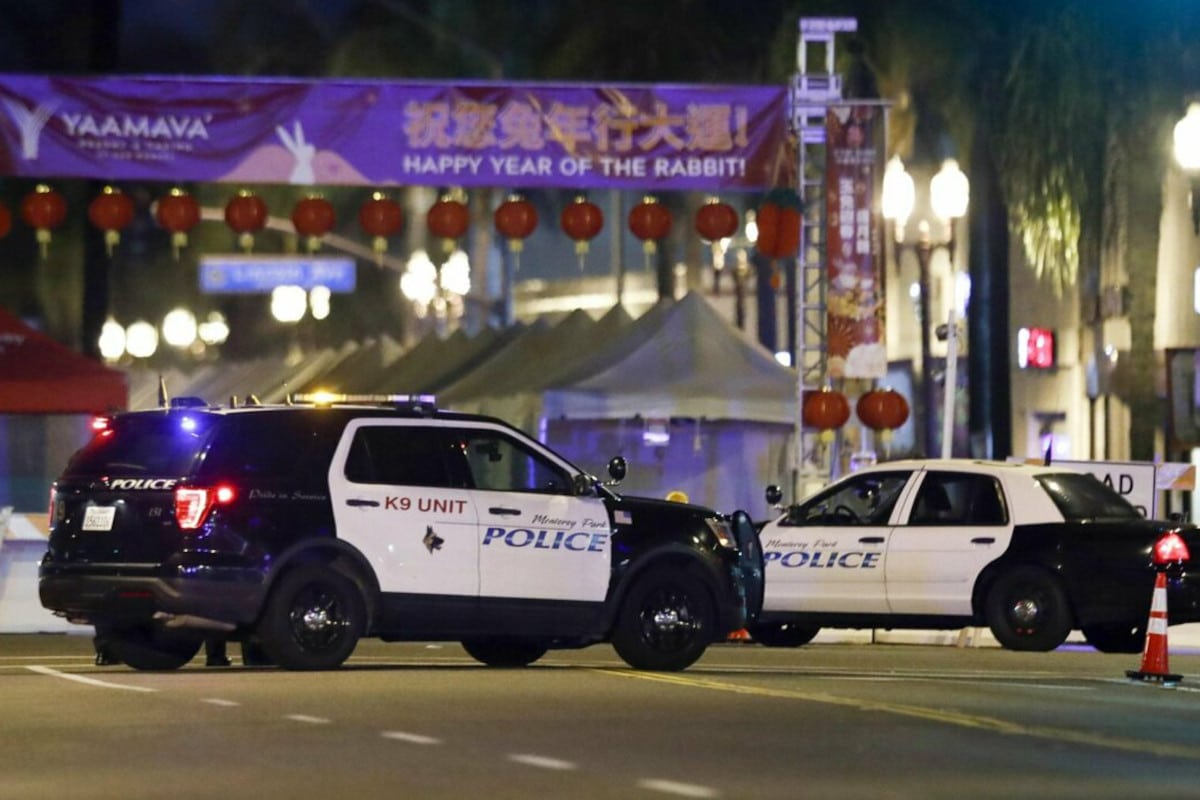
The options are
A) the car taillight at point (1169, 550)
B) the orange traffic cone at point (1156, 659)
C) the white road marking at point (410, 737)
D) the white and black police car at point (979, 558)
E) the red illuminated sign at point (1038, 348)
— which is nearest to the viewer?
the white road marking at point (410, 737)

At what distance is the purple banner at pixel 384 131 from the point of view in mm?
25844

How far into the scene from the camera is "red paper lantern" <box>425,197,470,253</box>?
28.5 metres

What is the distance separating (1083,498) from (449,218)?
11203 mm

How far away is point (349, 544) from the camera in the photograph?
49.7 feet

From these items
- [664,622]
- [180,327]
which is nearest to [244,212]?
[664,622]

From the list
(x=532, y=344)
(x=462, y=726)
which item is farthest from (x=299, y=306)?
(x=462, y=726)

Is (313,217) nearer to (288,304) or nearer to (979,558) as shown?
(979,558)

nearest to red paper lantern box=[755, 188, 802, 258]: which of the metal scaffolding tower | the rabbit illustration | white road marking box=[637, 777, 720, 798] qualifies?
the metal scaffolding tower

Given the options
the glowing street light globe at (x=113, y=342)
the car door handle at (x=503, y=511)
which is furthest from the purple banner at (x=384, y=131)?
the glowing street light globe at (x=113, y=342)

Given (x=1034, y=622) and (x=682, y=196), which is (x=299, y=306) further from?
(x=1034, y=622)

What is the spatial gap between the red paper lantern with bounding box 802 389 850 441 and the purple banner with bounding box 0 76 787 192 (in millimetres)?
2553

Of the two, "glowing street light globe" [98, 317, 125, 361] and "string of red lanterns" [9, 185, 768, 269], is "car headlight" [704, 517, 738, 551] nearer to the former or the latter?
"string of red lanterns" [9, 185, 768, 269]

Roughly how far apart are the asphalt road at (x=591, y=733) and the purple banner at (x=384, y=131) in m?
10.5

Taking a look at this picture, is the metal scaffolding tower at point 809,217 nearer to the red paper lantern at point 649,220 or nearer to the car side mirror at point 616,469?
the red paper lantern at point 649,220
